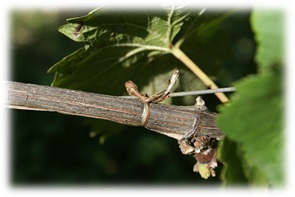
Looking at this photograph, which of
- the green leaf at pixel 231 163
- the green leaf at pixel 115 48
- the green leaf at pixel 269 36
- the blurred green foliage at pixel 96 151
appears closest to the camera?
the green leaf at pixel 269 36

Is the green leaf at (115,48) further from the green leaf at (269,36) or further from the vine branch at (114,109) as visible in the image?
the green leaf at (269,36)

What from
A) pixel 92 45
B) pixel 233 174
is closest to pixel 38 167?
pixel 92 45

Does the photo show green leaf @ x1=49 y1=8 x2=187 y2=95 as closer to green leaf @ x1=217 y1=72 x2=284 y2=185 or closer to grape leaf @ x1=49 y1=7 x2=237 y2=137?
grape leaf @ x1=49 y1=7 x2=237 y2=137

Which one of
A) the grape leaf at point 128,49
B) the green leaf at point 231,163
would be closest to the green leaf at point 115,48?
the grape leaf at point 128,49

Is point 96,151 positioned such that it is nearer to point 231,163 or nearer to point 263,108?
point 231,163

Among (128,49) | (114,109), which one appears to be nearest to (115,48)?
(128,49)

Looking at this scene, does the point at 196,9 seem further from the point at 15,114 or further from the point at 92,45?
the point at 15,114
